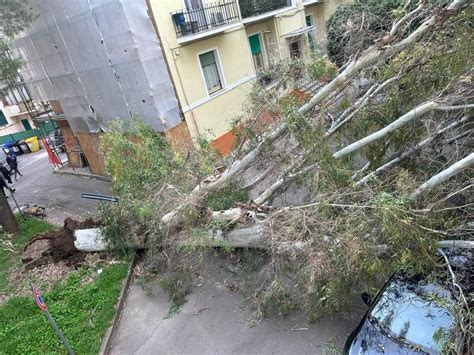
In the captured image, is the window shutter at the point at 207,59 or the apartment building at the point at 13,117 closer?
the window shutter at the point at 207,59

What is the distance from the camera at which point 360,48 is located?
20.5 ft

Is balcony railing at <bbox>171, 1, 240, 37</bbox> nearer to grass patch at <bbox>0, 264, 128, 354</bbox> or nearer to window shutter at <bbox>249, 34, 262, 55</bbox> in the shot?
window shutter at <bbox>249, 34, 262, 55</bbox>

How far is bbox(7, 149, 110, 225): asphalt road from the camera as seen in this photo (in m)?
11.8

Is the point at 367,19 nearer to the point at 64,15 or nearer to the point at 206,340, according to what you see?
the point at 206,340

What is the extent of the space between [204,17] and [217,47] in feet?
3.86

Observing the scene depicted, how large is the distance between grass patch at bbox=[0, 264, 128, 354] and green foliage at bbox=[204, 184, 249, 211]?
8.50 ft

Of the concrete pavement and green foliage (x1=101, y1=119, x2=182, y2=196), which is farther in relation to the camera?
green foliage (x1=101, y1=119, x2=182, y2=196)

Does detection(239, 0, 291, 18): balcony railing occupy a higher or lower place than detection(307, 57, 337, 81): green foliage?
higher

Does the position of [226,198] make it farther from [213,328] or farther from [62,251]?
[62,251]

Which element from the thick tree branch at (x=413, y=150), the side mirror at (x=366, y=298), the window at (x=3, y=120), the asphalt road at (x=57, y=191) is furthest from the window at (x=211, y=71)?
the window at (x=3, y=120)

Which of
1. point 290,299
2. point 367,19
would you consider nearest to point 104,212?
point 290,299

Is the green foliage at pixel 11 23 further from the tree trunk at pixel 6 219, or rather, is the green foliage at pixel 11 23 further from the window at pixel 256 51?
the window at pixel 256 51

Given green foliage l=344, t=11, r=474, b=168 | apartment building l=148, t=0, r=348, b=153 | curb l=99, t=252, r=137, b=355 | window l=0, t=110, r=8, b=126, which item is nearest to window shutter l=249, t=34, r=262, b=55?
apartment building l=148, t=0, r=348, b=153

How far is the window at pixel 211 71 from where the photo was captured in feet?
40.2
